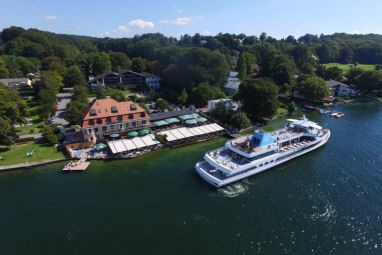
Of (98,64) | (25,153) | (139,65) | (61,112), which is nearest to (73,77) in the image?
(98,64)

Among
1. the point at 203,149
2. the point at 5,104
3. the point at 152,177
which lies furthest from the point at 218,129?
the point at 5,104

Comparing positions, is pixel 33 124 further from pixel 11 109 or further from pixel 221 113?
pixel 221 113

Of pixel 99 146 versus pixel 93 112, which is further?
pixel 93 112

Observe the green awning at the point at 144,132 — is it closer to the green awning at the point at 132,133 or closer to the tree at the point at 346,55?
the green awning at the point at 132,133

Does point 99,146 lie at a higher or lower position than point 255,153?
lower

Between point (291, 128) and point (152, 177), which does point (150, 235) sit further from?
point (291, 128)

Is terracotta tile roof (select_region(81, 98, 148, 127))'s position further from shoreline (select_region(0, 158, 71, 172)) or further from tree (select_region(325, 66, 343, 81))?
tree (select_region(325, 66, 343, 81))
